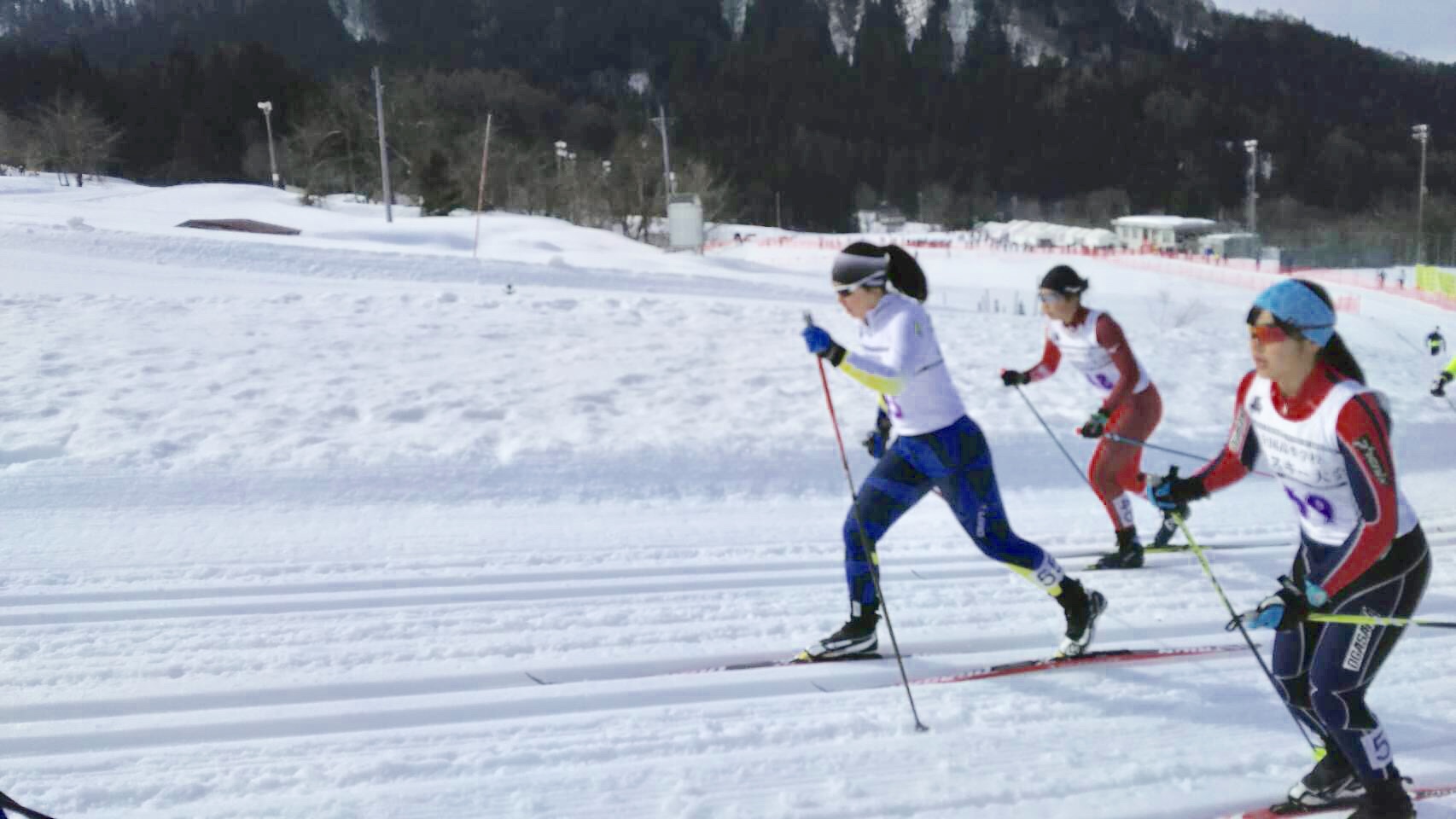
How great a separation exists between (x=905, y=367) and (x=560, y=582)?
2.29 m

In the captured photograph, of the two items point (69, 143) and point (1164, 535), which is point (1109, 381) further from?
point (69, 143)

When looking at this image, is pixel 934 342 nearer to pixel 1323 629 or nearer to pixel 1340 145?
pixel 1323 629

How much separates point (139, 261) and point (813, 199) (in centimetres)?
7954

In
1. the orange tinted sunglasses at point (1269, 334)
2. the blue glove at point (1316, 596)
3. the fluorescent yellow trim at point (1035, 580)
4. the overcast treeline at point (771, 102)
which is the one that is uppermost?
the overcast treeline at point (771, 102)

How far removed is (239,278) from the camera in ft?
51.0

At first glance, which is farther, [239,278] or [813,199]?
[813,199]

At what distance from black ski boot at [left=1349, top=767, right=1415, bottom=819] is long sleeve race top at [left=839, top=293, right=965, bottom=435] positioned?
5.97ft

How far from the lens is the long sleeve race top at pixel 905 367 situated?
12.9 feet

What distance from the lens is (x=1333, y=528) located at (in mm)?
2906

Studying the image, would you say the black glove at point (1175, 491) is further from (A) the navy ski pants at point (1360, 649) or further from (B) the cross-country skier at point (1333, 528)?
(A) the navy ski pants at point (1360, 649)

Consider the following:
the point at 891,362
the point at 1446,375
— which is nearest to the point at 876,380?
the point at 891,362

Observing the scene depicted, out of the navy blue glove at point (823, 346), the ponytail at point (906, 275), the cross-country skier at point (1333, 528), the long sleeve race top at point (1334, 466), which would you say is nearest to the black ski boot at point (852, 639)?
the navy blue glove at point (823, 346)

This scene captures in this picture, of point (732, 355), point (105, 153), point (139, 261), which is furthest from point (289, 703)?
point (105, 153)

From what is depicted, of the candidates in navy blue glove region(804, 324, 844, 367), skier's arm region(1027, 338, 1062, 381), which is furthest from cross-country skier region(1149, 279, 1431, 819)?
skier's arm region(1027, 338, 1062, 381)
